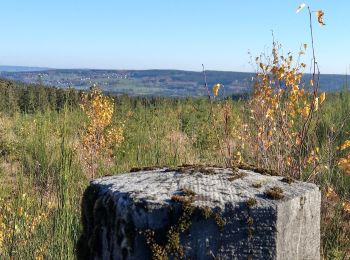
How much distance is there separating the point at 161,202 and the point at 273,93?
9.96ft

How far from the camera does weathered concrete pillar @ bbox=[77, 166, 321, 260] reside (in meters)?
2.04

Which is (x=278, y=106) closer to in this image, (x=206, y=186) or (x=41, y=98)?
(x=206, y=186)

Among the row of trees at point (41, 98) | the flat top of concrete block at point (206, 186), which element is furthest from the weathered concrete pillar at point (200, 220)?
the row of trees at point (41, 98)

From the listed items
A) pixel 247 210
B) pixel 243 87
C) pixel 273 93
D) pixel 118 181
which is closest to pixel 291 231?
pixel 247 210

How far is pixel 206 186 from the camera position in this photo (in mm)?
2248

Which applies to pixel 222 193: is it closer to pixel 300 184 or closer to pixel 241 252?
pixel 241 252

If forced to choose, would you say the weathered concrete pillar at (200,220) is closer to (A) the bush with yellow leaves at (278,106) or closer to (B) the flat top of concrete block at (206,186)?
(B) the flat top of concrete block at (206,186)

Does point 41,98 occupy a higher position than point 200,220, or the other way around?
point 41,98

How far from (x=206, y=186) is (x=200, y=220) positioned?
243mm

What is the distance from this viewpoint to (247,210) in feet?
6.72

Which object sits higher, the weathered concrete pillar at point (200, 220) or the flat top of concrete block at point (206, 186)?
the flat top of concrete block at point (206, 186)

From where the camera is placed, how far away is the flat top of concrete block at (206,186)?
2105 mm

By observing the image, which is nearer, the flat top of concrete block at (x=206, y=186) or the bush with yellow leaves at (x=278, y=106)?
the flat top of concrete block at (x=206, y=186)

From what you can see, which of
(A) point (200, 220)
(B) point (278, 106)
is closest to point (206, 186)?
(A) point (200, 220)
